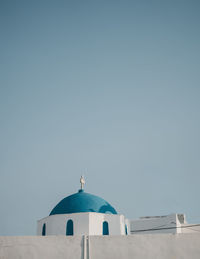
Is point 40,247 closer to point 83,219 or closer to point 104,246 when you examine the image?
point 104,246

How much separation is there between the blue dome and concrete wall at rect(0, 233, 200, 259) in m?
4.76

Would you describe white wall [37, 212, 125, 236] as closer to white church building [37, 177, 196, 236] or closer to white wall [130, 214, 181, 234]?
white church building [37, 177, 196, 236]

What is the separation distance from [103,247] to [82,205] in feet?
17.2

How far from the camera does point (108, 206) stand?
18.0 metres

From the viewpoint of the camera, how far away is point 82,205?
17.2 metres

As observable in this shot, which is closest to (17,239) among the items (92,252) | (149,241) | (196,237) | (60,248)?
(60,248)

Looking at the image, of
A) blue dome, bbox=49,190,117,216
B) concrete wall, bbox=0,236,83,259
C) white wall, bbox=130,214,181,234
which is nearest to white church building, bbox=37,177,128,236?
blue dome, bbox=49,190,117,216

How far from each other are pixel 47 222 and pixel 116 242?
6093mm

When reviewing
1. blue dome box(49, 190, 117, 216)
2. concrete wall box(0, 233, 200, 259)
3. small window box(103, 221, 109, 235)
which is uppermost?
blue dome box(49, 190, 117, 216)

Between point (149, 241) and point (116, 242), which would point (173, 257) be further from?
point (116, 242)

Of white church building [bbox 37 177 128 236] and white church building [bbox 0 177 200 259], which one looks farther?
white church building [bbox 37 177 128 236]

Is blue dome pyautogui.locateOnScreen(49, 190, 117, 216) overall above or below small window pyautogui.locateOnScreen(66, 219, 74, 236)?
above

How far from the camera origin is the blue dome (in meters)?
17.1

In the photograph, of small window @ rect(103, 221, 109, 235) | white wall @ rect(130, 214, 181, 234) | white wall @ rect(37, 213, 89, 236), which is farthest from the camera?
white wall @ rect(130, 214, 181, 234)
